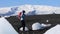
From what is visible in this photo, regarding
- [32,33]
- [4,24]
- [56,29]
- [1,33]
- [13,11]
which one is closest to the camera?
[1,33]

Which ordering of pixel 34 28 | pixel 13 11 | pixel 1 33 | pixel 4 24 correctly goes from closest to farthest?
pixel 1 33 → pixel 4 24 → pixel 34 28 → pixel 13 11

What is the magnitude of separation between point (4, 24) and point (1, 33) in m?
0.56

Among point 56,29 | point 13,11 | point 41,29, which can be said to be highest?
point 56,29

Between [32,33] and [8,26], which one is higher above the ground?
[8,26]

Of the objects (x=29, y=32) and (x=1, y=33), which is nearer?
(x=1, y=33)

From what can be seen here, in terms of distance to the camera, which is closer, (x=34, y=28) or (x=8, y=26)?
(x=8, y=26)

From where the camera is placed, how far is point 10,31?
7.34 m

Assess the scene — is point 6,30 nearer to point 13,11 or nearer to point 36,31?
point 36,31

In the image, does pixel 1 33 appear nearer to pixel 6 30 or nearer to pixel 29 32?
pixel 6 30

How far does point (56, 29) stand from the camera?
8.25 m

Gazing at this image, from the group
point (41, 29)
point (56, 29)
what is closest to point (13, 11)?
point (41, 29)

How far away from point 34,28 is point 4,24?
7822 mm

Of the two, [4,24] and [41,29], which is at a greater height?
[4,24]

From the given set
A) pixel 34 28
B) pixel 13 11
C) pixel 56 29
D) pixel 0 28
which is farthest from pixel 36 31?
pixel 13 11
